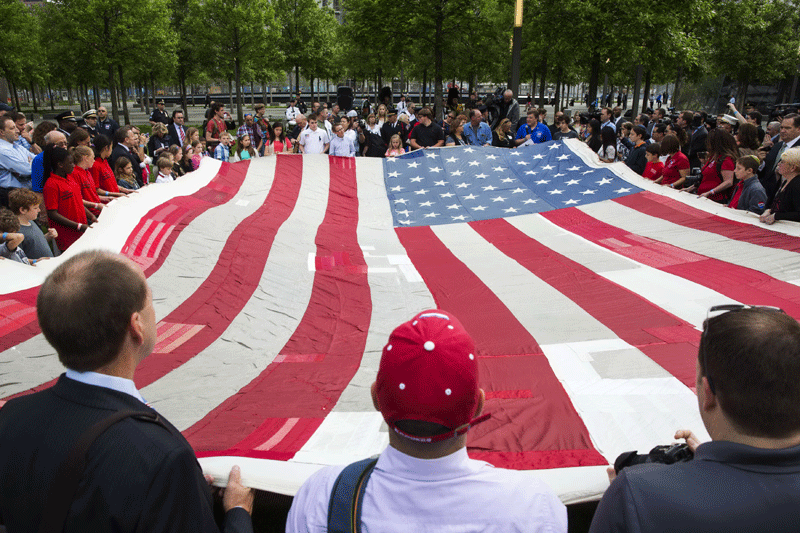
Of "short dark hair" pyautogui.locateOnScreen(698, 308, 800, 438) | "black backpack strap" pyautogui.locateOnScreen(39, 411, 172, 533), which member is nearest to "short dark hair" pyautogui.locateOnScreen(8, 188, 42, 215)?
"black backpack strap" pyautogui.locateOnScreen(39, 411, 172, 533)

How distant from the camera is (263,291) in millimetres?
4648

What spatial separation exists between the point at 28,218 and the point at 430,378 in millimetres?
4142

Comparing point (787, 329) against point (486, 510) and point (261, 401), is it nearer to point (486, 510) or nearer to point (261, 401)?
point (486, 510)

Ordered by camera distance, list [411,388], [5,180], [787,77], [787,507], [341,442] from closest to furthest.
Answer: [787,507] < [411,388] < [341,442] < [5,180] < [787,77]

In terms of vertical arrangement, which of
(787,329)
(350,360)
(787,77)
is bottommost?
(350,360)

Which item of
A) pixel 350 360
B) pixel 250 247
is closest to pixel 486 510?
pixel 350 360

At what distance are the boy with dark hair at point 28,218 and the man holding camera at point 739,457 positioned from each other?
435 centimetres

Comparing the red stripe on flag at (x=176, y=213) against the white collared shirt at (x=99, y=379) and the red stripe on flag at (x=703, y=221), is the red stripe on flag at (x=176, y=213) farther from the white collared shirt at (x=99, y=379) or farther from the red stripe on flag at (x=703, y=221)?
the red stripe on flag at (x=703, y=221)

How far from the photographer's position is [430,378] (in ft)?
3.79

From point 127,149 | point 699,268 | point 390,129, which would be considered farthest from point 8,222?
point 390,129

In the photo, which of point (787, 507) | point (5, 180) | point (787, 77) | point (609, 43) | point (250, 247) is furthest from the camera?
point (787, 77)

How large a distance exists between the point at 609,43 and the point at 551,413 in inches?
653

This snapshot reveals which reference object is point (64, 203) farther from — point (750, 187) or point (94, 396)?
point (750, 187)

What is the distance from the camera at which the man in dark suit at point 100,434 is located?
1.18 metres
